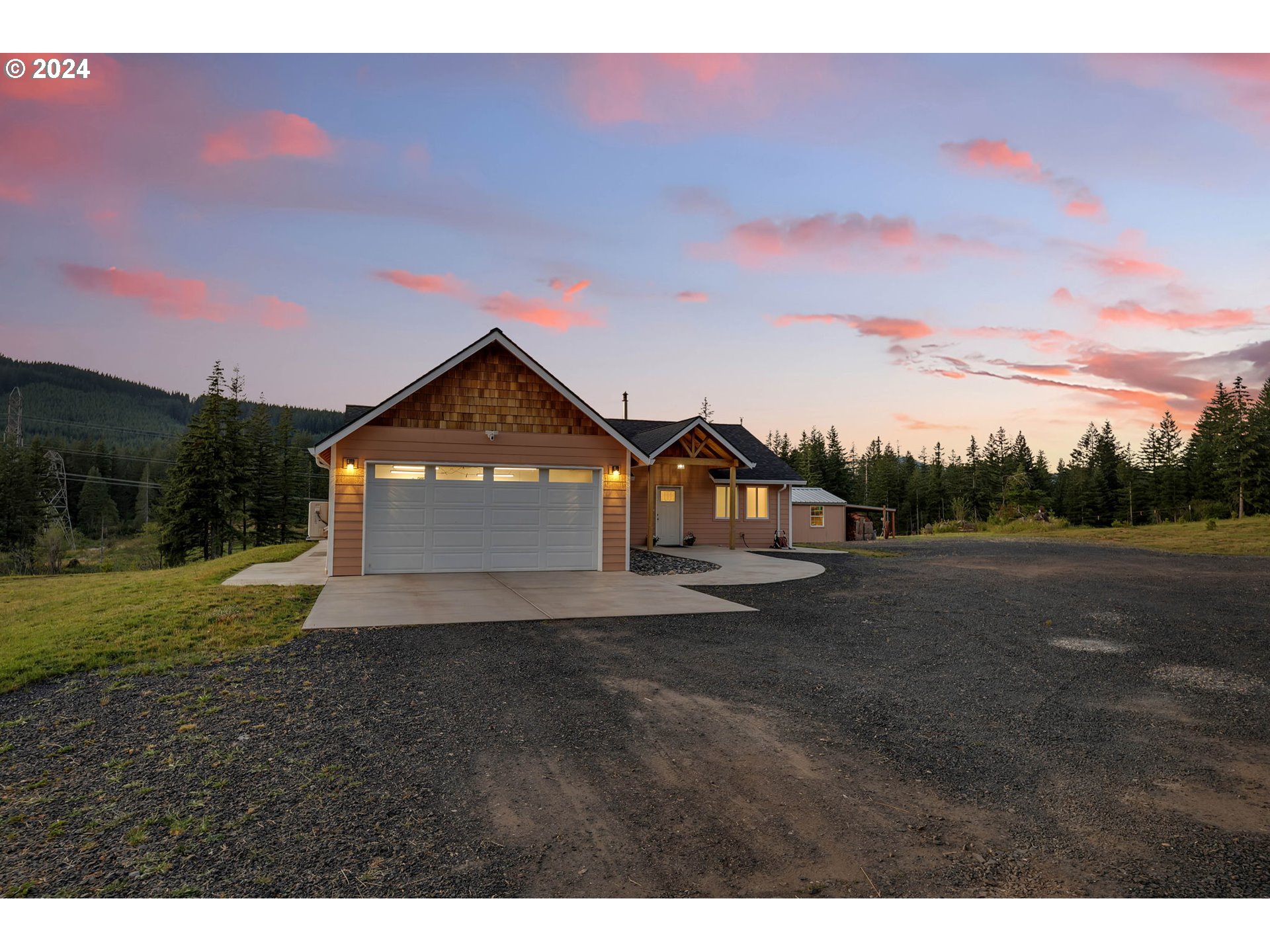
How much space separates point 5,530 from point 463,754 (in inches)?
2714

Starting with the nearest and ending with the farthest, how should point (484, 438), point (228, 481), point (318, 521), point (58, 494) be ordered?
1. point (484, 438)
2. point (318, 521)
3. point (228, 481)
4. point (58, 494)

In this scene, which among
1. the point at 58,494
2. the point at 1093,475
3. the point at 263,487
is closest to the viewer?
the point at 263,487

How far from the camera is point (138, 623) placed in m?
8.27

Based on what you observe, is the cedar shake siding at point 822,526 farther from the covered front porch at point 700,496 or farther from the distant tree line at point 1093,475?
the distant tree line at point 1093,475

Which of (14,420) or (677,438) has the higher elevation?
(14,420)

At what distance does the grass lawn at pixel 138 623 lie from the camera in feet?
21.6

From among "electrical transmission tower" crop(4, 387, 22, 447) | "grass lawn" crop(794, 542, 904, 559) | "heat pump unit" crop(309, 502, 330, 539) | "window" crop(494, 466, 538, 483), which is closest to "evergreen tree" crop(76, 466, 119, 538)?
"electrical transmission tower" crop(4, 387, 22, 447)

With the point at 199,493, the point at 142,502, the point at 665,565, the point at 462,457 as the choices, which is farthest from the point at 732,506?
the point at 142,502

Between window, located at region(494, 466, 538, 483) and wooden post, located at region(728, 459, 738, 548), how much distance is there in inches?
327

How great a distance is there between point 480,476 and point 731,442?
13254mm

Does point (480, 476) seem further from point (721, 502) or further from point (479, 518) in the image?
point (721, 502)

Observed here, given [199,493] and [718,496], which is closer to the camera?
[718,496]

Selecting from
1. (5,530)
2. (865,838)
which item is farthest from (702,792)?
(5,530)

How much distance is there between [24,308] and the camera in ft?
83.1
